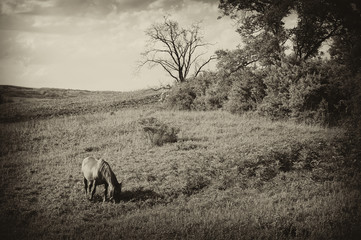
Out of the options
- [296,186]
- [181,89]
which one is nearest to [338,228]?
[296,186]

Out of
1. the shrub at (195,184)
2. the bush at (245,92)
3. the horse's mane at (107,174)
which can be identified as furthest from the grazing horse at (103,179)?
the bush at (245,92)

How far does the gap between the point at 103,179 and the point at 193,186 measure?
11.2 ft

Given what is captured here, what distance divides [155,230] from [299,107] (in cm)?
1724

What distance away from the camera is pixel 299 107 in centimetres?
2148

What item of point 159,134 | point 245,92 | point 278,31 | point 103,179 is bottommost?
point 103,179

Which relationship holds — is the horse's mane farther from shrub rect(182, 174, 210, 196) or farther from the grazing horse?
shrub rect(182, 174, 210, 196)

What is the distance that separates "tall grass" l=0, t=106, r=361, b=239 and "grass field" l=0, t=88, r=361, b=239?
4 centimetres

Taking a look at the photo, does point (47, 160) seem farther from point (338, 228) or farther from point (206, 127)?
point (338, 228)

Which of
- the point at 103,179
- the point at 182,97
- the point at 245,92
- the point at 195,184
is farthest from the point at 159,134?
the point at 182,97

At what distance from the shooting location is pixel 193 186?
1127 cm

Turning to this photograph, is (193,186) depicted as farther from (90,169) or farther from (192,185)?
(90,169)

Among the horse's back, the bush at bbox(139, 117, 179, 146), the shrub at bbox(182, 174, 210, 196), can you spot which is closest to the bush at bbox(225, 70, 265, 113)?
the bush at bbox(139, 117, 179, 146)

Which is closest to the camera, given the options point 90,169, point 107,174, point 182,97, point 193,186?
point 107,174

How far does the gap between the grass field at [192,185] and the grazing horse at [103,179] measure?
0.35 m
